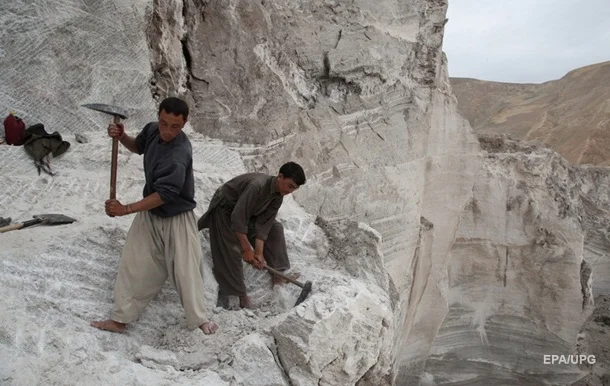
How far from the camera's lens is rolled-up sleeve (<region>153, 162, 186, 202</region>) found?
2486 mm

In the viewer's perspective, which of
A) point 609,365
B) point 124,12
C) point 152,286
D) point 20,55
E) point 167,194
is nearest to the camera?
point 167,194

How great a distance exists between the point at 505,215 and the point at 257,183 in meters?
5.20

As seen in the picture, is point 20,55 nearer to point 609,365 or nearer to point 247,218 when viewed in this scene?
point 247,218

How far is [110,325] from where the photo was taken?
262 cm

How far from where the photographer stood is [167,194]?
249 cm

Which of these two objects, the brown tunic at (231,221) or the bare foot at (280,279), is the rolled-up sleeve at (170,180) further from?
the bare foot at (280,279)

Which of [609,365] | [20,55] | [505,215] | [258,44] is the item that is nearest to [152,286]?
[20,55]

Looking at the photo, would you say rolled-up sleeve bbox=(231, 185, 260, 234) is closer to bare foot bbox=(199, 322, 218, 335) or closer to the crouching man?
the crouching man

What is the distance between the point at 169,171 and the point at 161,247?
0.43 meters

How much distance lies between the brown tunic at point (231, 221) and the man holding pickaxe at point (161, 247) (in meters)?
0.51

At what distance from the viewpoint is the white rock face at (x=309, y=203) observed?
8.77ft

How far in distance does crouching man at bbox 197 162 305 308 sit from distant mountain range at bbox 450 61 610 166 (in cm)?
1153

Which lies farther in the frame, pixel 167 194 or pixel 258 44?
pixel 258 44

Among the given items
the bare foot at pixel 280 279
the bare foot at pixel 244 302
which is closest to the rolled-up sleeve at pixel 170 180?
the bare foot at pixel 244 302
